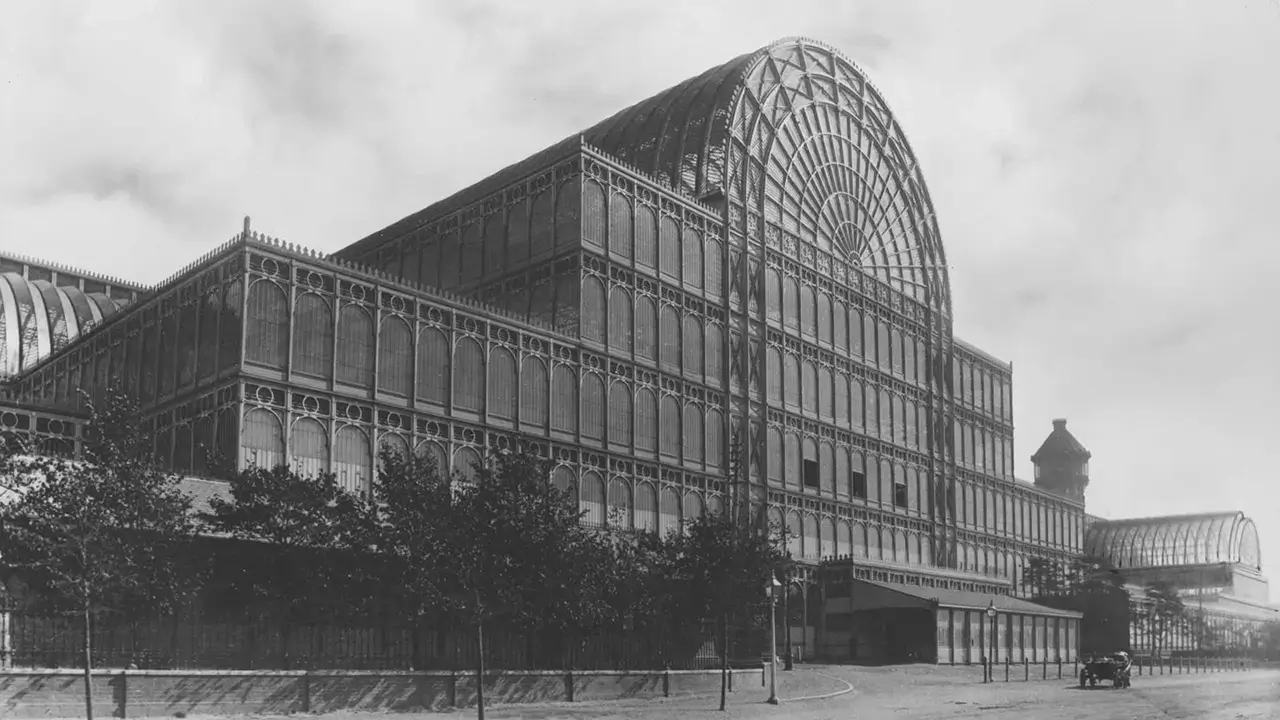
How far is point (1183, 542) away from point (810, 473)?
9703 centimetres

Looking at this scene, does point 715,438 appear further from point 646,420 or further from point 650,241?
point 650,241

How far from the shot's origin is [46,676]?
31781mm

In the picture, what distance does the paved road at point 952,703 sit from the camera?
147 feet

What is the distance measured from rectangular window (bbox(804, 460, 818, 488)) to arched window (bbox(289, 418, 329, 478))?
40.4m

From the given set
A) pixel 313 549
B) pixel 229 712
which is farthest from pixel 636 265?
pixel 229 712

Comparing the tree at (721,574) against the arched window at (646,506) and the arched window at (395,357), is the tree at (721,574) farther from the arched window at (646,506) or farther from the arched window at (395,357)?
the arched window at (646,506)

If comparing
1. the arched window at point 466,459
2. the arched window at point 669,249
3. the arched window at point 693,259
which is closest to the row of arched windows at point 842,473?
the arched window at point 693,259

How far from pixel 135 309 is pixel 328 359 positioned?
1188cm

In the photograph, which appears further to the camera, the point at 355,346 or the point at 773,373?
A: the point at 773,373

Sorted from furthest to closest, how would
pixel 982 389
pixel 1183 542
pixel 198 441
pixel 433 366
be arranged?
pixel 1183 542 < pixel 982 389 < pixel 433 366 < pixel 198 441

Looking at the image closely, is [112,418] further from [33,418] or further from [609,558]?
[33,418]

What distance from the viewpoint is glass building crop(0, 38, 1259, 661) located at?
56.0 meters

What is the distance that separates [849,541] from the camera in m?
90.8

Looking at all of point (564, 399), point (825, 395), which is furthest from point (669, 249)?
point (825, 395)
